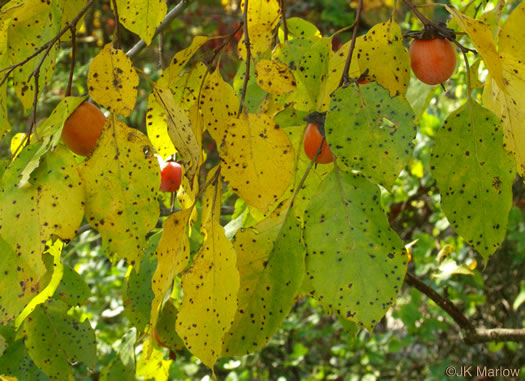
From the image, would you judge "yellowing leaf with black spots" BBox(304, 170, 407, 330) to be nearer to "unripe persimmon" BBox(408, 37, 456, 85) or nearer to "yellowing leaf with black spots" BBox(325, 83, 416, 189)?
"yellowing leaf with black spots" BBox(325, 83, 416, 189)

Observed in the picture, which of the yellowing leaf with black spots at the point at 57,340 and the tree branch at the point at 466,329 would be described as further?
the tree branch at the point at 466,329

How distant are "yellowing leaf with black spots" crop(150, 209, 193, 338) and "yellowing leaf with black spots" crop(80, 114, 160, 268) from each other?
0.03 m

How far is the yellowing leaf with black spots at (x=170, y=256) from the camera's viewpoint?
20.8 inches

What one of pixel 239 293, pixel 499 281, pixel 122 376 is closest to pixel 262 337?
pixel 239 293

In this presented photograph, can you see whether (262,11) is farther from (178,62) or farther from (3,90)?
(3,90)

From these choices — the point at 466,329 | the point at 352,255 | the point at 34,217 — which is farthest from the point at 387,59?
the point at 466,329

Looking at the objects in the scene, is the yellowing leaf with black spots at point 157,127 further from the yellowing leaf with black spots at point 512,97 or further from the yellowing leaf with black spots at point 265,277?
the yellowing leaf with black spots at point 512,97

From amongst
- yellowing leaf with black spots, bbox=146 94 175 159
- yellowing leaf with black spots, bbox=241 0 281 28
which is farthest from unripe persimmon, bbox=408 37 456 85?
yellowing leaf with black spots, bbox=146 94 175 159

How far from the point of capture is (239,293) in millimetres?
566

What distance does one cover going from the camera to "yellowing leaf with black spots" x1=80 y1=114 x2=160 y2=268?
50 centimetres

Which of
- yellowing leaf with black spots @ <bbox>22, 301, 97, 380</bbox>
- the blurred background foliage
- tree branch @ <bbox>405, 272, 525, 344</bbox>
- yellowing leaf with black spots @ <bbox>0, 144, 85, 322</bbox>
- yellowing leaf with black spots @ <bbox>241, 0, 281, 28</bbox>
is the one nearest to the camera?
yellowing leaf with black spots @ <bbox>0, 144, 85, 322</bbox>

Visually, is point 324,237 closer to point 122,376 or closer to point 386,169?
point 386,169

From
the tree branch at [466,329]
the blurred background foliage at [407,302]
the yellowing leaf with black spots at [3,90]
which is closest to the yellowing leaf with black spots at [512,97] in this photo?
the yellowing leaf with black spots at [3,90]

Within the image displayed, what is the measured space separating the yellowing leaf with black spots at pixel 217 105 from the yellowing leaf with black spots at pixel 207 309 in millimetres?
146
